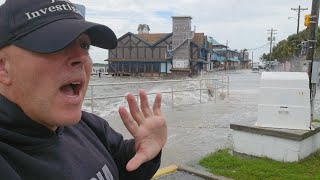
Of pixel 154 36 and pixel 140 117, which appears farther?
pixel 154 36

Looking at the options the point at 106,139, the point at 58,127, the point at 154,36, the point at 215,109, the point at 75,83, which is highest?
the point at 154,36

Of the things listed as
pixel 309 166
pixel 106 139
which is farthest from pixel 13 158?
pixel 309 166

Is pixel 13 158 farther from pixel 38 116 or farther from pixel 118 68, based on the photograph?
pixel 118 68

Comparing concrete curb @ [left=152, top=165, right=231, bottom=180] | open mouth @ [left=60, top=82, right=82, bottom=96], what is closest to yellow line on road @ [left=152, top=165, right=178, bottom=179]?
concrete curb @ [left=152, top=165, right=231, bottom=180]

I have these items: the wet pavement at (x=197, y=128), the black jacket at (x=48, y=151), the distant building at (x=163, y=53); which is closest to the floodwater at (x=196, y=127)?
the wet pavement at (x=197, y=128)

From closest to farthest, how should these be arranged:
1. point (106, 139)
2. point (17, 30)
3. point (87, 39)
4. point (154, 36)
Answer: point (17, 30), point (87, 39), point (106, 139), point (154, 36)

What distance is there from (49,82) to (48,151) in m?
0.25

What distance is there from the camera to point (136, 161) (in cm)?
177

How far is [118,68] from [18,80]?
218ft

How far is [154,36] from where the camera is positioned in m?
65.2

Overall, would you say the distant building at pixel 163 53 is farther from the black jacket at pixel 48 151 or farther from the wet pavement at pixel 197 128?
the black jacket at pixel 48 151

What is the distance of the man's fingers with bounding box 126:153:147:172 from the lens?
5.75 ft

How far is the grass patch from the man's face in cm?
367

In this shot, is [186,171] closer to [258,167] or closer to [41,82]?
[258,167]
